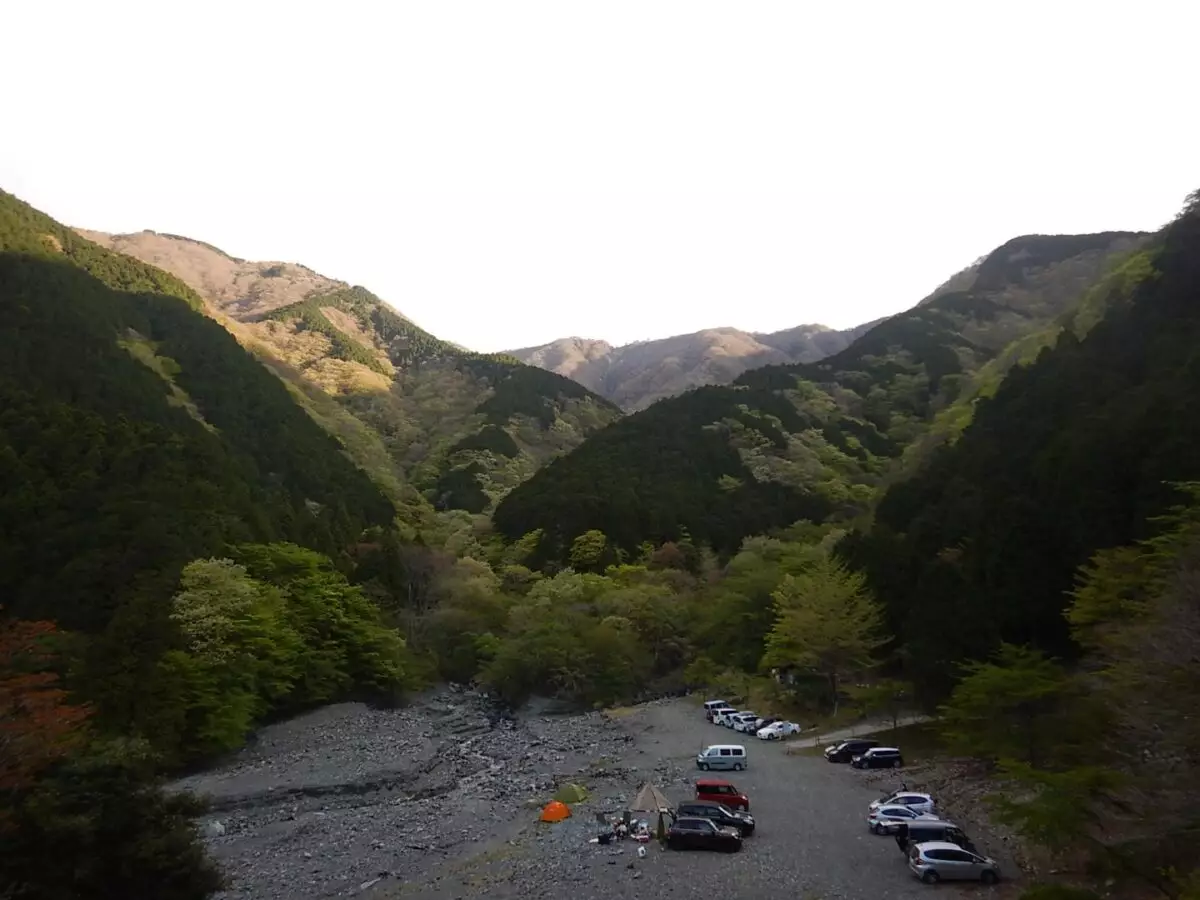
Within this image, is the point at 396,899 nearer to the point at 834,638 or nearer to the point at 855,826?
the point at 855,826

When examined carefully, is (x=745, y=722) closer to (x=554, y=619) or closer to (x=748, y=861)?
(x=554, y=619)

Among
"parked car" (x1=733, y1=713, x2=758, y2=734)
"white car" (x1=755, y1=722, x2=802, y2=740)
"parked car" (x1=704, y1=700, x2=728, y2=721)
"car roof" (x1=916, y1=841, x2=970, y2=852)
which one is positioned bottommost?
"parked car" (x1=704, y1=700, x2=728, y2=721)

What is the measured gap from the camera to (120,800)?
15430 millimetres

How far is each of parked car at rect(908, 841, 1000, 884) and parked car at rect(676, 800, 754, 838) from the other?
549cm

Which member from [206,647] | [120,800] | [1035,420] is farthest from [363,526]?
[120,800]

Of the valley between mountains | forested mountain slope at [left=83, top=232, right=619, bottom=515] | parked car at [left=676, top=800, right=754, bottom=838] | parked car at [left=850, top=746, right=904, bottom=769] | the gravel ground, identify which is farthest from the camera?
forested mountain slope at [left=83, top=232, right=619, bottom=515]

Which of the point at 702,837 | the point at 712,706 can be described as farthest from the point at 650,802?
the point at 712,706

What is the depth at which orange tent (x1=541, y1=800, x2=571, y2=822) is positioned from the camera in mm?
26906

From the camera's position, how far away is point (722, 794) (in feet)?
84.6

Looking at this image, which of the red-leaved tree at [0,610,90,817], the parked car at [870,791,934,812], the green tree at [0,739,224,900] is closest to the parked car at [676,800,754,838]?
the parked car at [870,791,934,812]

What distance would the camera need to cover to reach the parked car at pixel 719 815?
22.7 meters

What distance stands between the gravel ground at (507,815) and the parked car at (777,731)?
97 centimetres

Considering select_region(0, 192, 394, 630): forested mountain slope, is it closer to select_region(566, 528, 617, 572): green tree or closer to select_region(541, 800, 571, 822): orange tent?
select_region(566, 528, 617, 572): green tree

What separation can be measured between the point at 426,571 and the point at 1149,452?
57.3 meters
